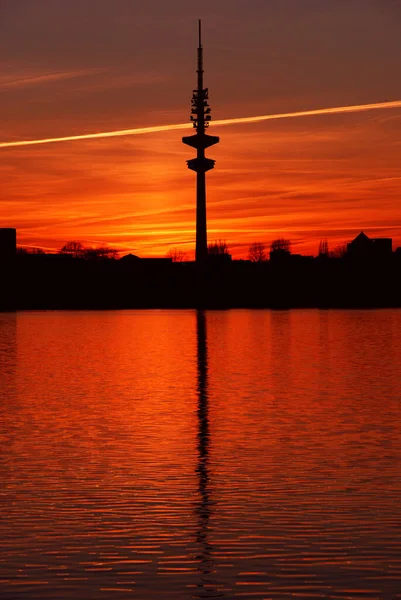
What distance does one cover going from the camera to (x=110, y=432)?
1533 inches

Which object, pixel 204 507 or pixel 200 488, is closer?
pixel 204 507

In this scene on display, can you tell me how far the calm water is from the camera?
1900cm

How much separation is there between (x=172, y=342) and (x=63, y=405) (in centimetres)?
6022

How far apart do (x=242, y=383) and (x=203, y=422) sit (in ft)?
61.9

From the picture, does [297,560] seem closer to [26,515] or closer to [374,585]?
[374,585]

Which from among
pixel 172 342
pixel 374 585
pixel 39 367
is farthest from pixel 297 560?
pixel 172 342

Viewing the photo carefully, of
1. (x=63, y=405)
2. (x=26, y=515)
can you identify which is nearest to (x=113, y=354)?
(x=63, y=405)

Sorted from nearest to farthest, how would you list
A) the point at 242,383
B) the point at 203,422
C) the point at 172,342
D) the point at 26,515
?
the point at 26,515 < the point at 203,422 < the point at 242,383 < the point at 172,342

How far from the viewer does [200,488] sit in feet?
90.3

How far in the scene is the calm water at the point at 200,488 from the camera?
748 inches

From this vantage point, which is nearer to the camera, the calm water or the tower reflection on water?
the tower reflection on water

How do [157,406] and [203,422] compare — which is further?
[157,406]

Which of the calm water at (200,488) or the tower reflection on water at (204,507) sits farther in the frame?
the calm water at (200,488)

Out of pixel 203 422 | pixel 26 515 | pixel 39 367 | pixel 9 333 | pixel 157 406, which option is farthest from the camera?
pixel 9 333
